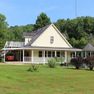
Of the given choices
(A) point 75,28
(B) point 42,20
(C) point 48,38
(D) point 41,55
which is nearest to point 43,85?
(C) point 48,38

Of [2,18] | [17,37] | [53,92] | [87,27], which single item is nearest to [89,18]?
[87,27]

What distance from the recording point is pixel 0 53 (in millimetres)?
79250

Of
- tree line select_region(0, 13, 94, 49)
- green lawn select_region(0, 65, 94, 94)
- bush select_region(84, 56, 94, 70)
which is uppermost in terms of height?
tree line select_region(0, 13, 94, 49)

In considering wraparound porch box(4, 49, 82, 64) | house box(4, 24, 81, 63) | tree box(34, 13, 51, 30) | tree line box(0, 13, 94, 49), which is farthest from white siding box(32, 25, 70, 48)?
tree box(34, 13, 51, 30)

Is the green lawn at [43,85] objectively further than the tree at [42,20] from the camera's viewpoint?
No

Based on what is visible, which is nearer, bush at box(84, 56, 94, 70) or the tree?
bush at box(84, 56, 94, 70)

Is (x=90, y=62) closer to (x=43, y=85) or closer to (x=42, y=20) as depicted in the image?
(x=43, y=85)

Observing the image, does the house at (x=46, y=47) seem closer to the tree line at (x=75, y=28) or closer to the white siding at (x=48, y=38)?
the white siding at (x=48, y=38)

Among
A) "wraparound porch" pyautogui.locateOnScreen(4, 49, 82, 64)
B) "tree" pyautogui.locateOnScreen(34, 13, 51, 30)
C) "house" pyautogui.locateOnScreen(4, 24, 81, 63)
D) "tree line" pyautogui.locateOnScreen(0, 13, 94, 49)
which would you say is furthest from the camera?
"tree line" pyautogui.locateOnScreen(0, 13, 94, 49)

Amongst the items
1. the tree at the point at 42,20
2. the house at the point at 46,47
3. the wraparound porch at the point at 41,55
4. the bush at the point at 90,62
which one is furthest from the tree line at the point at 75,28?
the bush at the point at 90,62

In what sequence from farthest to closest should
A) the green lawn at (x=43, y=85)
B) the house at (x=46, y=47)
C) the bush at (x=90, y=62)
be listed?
1. the house at (x=46, y=47)
2. the bush at (x=90, y=62)
3. the green lawn at (x=43, y=85)

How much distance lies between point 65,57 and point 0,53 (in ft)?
62.3

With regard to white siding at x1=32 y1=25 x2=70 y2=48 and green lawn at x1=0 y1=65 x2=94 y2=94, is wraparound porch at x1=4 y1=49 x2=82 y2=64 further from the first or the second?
green lawn at x1=0 y1=65 x2=94 y2=94

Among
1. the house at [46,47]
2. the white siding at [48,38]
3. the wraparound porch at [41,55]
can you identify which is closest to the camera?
the wraparound porch at [41,55]
